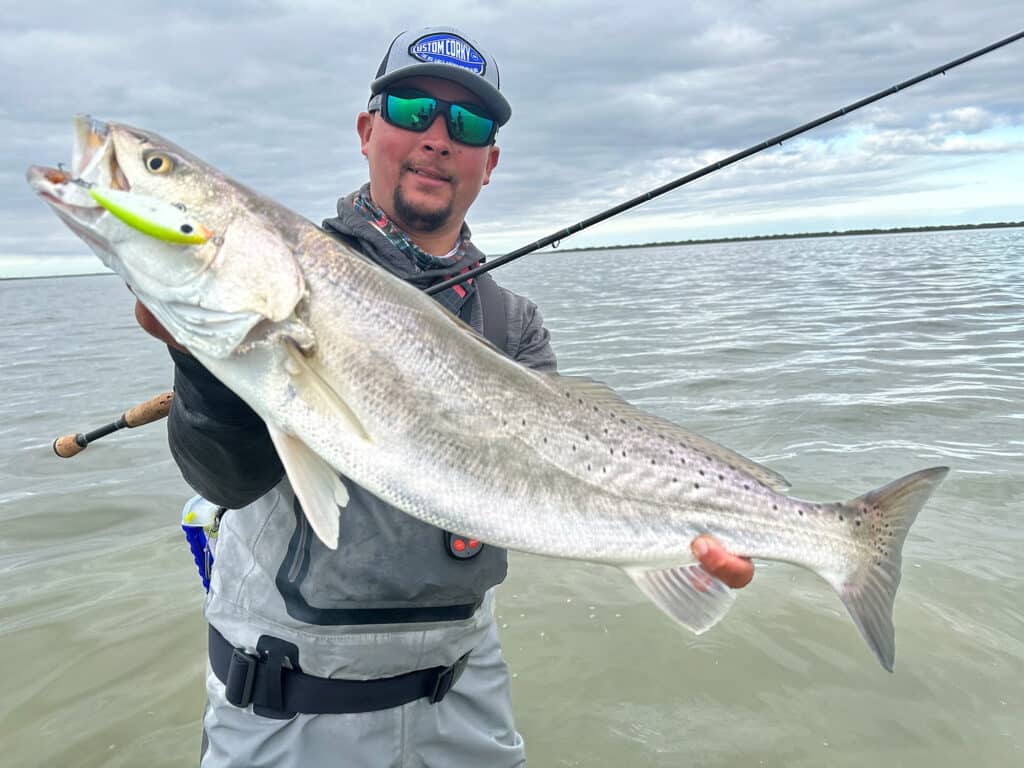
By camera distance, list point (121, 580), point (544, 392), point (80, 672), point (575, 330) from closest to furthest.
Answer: point (544, 392) < point (80, 672) < point (121, 580) < point (575, 330)

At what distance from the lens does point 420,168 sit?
10.4 feet

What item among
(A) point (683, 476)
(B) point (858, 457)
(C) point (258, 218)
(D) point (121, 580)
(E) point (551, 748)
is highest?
(C) point (258, 218)

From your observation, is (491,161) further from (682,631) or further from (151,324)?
(682,631)

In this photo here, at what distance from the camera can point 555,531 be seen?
2.44m

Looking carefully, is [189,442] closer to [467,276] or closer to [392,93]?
[467,276]

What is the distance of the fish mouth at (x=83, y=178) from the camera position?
187 centimetres

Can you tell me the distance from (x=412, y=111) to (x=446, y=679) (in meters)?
2.40

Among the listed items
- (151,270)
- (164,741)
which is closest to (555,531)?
(151,270)

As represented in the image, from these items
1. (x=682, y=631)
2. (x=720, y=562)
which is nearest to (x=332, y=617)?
(x=720, y=562)

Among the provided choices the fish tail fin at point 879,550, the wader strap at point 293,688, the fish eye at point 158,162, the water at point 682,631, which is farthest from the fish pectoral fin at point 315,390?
the water at point 682,631

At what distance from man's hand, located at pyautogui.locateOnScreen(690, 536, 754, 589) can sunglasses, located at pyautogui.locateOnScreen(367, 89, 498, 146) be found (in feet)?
6.59

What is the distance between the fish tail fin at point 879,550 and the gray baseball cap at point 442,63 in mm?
2320

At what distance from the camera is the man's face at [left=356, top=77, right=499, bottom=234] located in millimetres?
3178

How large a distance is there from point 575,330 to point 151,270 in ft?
58.8
